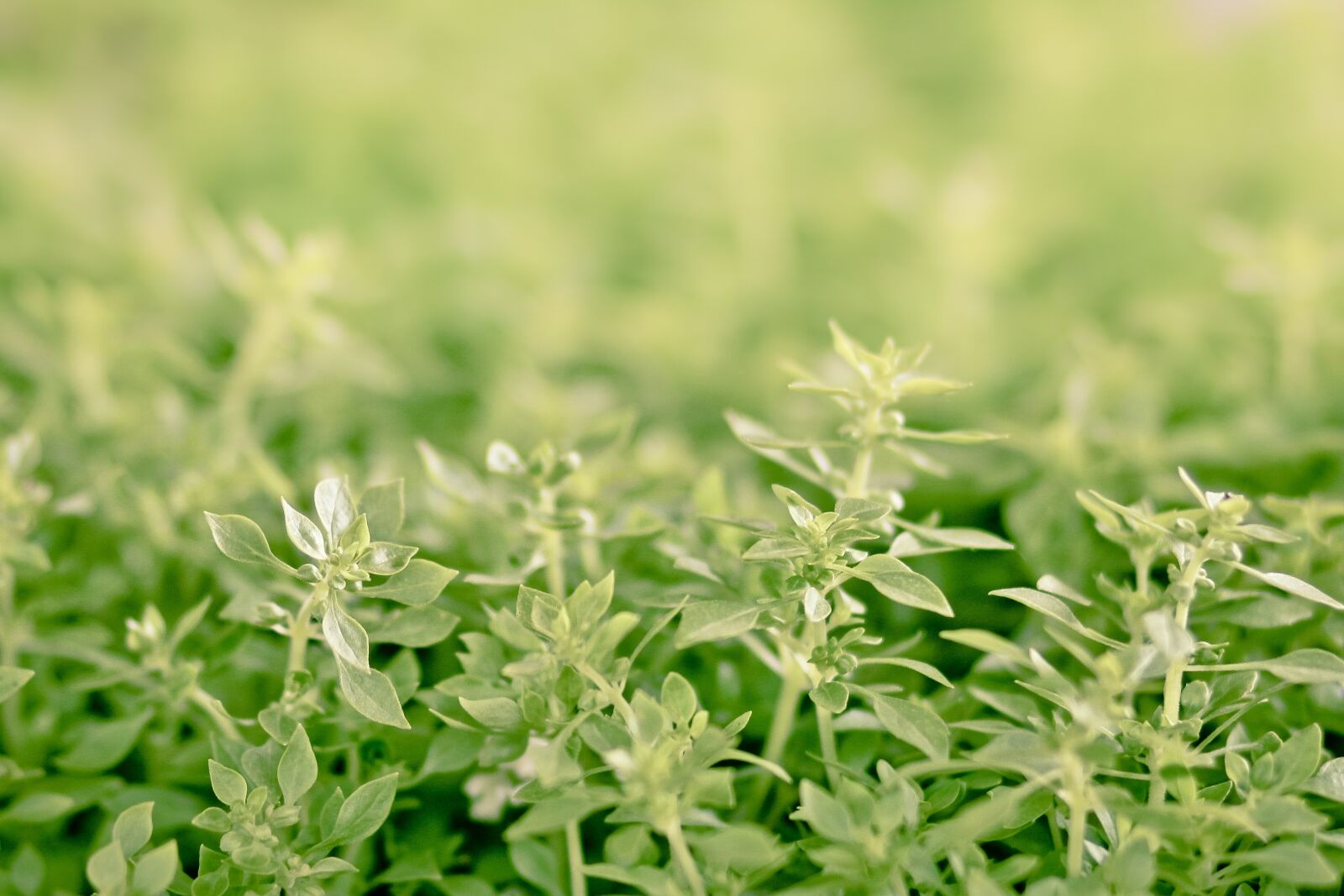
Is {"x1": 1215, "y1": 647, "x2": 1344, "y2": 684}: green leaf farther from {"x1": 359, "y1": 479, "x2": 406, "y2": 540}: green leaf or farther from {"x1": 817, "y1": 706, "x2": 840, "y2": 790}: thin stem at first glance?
{"x1": 359, "y1": 479, "x2": 406, "y2": 540}: green leaf

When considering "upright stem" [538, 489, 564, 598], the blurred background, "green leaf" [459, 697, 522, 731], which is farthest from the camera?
the blurred background

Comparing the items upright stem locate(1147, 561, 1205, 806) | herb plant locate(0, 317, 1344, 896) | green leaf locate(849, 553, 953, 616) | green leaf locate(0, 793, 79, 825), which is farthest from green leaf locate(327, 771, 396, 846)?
upright stem locate(1147, 561, 1205, 806)

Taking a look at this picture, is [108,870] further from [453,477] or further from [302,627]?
[453,477]

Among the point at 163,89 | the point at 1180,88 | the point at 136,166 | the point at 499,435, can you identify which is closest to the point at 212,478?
the point at 499,435

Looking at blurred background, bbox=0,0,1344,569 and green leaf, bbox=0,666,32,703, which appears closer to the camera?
green leaf, bbox=0,666,32,703

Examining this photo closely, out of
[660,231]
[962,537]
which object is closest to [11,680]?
[962,537]

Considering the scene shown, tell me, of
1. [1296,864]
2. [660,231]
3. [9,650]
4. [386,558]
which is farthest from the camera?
[660,231]

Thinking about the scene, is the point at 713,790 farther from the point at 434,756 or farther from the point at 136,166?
the point at 136,166
